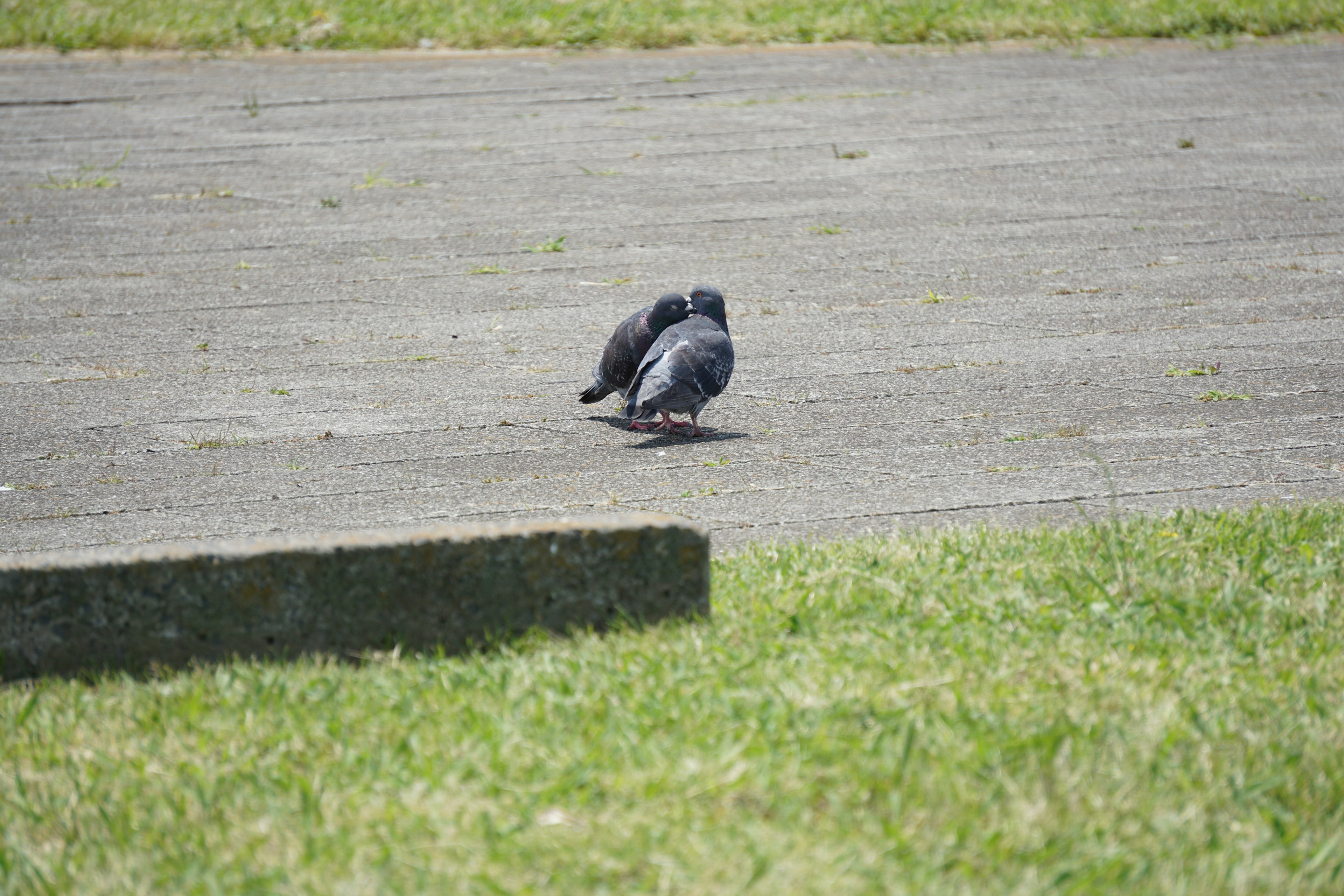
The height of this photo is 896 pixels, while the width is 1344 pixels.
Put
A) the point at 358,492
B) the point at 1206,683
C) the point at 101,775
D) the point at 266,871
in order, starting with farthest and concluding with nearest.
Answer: the point at 358,492 → the point at 1206,683 → the point at 101,775 → the point at 266,871

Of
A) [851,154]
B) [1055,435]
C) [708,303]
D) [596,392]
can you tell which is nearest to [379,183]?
[851,154]

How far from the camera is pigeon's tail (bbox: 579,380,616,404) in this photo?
239 inches

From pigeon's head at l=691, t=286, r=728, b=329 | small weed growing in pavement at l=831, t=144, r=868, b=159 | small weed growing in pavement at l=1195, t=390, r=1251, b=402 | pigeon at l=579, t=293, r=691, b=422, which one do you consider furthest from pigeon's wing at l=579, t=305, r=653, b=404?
small weed growing in pavement at l=831, t=144, r=868, b=159

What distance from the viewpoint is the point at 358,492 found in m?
5.16

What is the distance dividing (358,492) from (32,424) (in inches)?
81.9

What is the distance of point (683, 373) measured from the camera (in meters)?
5.58

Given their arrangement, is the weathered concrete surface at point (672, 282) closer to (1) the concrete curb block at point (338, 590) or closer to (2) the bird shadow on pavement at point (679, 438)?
(2) the bird shadow on pavement at point (679, 438)

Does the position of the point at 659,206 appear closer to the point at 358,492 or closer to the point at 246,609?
the point at 358,492

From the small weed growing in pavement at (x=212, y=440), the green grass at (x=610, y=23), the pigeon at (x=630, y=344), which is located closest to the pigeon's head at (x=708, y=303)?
the pigeon at (x=630, y=344)

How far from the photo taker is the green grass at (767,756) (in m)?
2.40

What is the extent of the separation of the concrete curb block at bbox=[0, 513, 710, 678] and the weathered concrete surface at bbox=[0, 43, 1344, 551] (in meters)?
1.07

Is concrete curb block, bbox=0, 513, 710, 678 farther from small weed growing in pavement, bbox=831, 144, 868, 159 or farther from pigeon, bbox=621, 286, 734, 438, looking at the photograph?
small weed growing in pavement, bbox=831, 144, 868, 159

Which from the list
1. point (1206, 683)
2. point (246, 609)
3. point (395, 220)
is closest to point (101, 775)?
point (246, 609)

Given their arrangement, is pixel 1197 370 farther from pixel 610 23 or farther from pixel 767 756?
pixel 610 23
